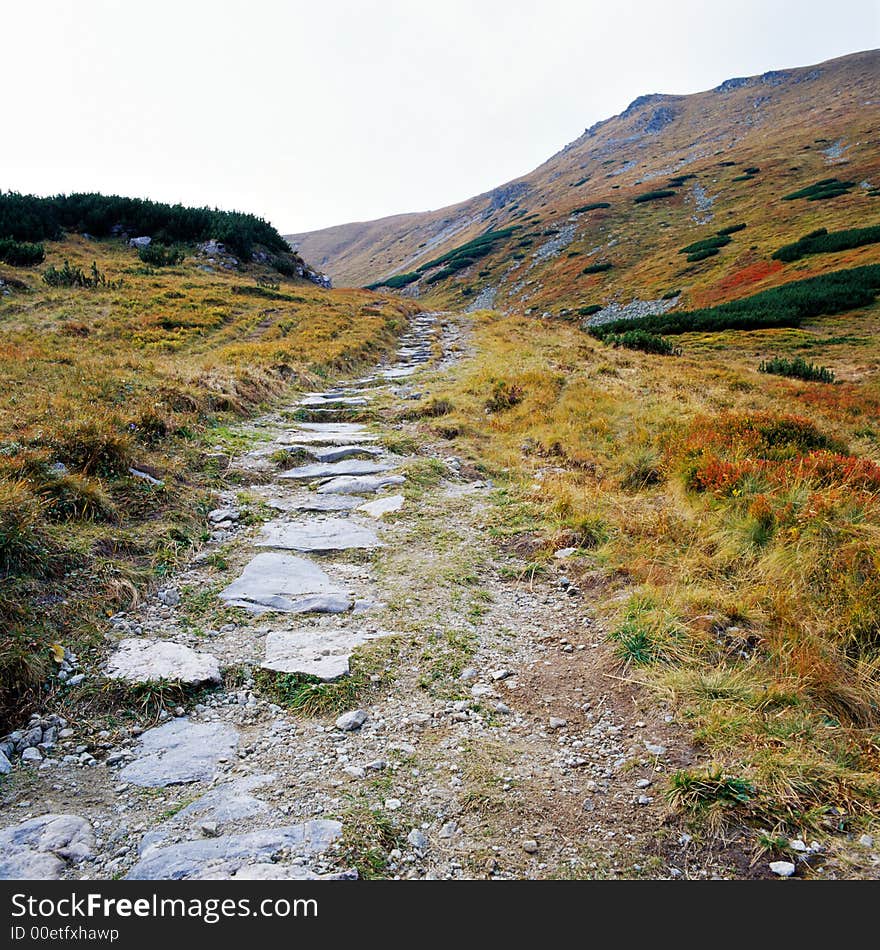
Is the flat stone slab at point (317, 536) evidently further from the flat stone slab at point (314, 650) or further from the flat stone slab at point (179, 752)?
the flat stone slab at point (179, 752)

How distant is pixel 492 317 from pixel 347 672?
3163 cm

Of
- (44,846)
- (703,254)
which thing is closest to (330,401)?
(44,846)

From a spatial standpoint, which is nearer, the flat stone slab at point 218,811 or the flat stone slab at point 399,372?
the flat stone slab at point 218,811

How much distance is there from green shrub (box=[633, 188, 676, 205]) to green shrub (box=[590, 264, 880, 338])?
4050 centimetres

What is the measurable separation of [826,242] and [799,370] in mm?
25726

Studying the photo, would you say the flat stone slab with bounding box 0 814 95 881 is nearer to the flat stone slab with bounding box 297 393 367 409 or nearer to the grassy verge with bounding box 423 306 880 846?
the grassy verge with bounding box 423 306 880 846

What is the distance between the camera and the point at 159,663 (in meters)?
3.86

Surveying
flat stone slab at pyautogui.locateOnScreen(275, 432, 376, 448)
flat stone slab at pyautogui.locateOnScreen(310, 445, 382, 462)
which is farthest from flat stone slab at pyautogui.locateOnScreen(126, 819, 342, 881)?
flat stone slab at pyautogui.locateOnScreen(275, 432, 376, 448)

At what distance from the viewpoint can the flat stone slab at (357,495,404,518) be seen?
6.90 meters

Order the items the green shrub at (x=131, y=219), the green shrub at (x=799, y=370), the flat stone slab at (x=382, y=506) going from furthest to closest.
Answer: the green shrub at (x=131, y=219), the green shrub at (x=799, y=370), the flat stone slab at (x=382, y=506)

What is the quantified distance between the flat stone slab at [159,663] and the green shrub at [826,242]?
4664 centimetres

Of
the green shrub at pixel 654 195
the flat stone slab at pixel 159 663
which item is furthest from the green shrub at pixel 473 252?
the flat stone slab at pixel 159 663

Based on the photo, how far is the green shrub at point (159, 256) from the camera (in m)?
32.5

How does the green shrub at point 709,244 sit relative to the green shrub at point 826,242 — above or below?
above
